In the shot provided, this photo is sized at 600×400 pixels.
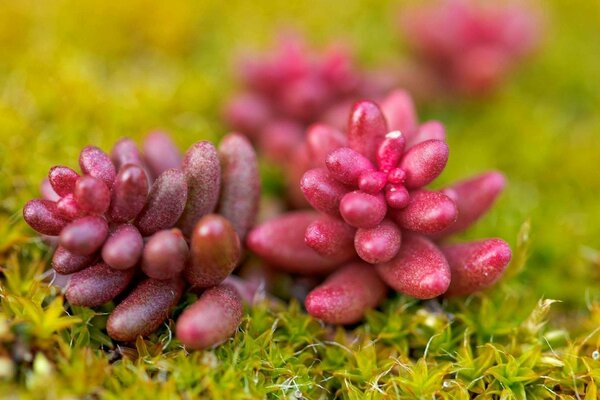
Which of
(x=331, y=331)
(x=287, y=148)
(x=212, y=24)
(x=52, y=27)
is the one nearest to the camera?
(x=331, y=331)

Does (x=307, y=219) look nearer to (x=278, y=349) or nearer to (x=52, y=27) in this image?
(x=278, y=349)

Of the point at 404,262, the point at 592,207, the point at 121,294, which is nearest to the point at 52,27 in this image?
the point at 121,294

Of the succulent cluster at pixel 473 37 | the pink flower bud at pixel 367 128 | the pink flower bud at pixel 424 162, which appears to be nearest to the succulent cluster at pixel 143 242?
the pink flower bud at pixel 367 128

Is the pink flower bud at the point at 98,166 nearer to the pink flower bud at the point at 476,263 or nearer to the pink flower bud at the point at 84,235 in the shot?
the pink flower bud at the point at 84,235

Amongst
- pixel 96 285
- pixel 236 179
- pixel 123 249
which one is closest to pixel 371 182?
pixel 236 179

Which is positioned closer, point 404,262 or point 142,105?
point 404,262

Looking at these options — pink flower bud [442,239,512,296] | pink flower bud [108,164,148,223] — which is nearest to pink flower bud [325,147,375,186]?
pink flower bud [442,239,512,296]

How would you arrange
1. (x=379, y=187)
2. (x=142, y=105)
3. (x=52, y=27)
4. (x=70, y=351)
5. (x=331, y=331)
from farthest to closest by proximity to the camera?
(x=52, y=27), (x=142, y=105), (x=331, y=331), (x=379, y=187), (x=70, y=351)

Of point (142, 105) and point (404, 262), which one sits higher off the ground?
point (142, 105)
